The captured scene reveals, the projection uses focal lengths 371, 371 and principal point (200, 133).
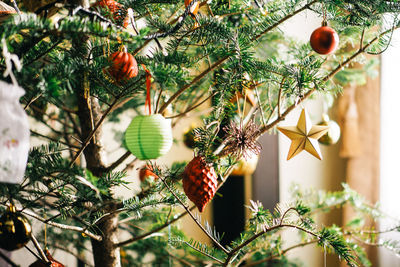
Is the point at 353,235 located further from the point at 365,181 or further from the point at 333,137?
the point at 365,181

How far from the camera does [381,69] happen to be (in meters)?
1.47

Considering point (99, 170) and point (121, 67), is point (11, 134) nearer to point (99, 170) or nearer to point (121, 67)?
point (121, 67)

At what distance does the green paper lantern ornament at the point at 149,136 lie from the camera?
556 mm

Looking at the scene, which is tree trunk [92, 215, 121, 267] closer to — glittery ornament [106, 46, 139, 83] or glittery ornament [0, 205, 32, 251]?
glittery ornament [0, 205, 32, 251]

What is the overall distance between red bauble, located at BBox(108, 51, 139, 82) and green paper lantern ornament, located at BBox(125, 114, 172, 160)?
7 centimetres

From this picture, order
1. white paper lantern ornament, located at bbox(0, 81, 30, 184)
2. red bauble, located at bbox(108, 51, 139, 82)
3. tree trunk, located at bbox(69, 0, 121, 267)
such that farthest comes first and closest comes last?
Result: tree trunk, located at bbox(69, 0, 121, 267) → red bauble, located at bbox(108, 51, 139, 82) → white paper lantern ornament, located at bbox(0, 81, 30, 184)

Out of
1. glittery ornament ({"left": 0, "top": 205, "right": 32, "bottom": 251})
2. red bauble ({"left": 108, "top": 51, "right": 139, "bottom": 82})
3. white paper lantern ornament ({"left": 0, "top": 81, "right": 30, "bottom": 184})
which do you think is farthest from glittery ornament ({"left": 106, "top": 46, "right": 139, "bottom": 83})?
glittery ornament ({"left": 0, "top": 205, "right": 32, "bottom": 251})

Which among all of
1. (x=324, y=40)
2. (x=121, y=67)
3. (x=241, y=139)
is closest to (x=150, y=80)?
(x=121, y=67)

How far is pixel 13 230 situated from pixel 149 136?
26 centimetres

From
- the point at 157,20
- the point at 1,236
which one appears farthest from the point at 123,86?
the point at 1,236

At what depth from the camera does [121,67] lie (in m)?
0.55

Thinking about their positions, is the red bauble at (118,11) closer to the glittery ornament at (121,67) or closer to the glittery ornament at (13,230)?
the glittery ornament at (121,67)

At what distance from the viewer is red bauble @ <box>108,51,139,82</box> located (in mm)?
544

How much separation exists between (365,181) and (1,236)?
55.1 inches
